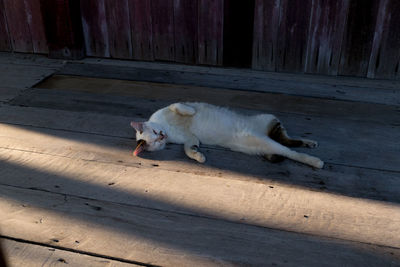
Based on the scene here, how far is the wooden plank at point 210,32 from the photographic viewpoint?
3.38m

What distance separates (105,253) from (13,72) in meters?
2.62

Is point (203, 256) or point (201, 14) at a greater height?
point (201, 14)

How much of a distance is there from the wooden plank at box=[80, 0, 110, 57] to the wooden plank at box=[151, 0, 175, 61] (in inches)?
19.9

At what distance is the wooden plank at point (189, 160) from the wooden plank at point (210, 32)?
3.47 feet

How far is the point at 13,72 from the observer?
3545 mm

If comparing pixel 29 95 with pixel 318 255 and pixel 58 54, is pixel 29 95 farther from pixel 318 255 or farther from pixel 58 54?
pixel 318 255

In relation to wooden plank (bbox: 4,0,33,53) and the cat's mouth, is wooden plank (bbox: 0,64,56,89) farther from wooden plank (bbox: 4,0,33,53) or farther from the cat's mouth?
the cat's mouth

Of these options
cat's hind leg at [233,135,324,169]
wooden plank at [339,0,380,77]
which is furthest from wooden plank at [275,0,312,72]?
cat's hind leg at [233,135,324,169]

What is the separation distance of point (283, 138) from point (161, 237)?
103 cm

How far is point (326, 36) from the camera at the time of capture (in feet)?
10.5

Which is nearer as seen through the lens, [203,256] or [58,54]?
[203,256]

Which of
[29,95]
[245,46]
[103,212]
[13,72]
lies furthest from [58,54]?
[103,212]

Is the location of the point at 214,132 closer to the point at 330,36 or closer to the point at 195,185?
the point at 195,185

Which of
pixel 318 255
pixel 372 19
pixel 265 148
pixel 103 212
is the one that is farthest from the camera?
pixel 372 19
